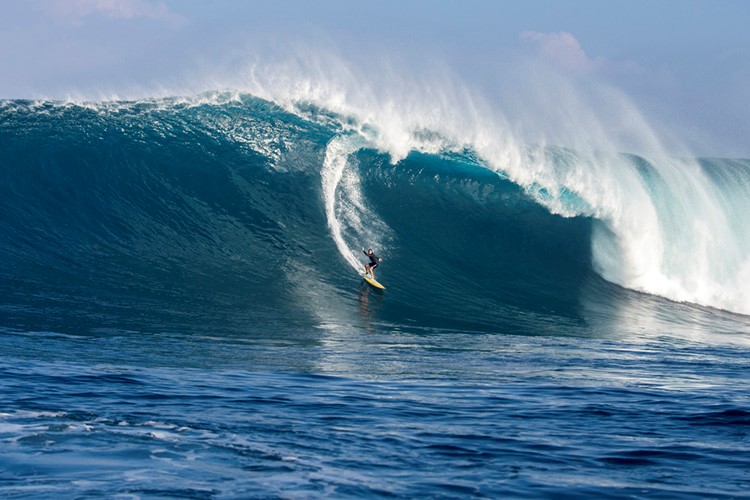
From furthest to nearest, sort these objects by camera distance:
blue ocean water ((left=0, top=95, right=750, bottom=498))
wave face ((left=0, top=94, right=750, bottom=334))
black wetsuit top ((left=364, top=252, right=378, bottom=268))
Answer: black wetsuit top ((left=364, top=252, right=378, bottom=268))
wave face ((left=0, top=94, right=750, bottom=334))
blue ocean water ((left=0, top=95, right=750, bottom=498))

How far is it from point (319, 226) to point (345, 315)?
13.5 feet

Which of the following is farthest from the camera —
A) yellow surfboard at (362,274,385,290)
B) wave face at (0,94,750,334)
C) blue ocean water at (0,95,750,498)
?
yellow surfboard at (362,274,385,290)

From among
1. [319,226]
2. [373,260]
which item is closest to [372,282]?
[373,260]

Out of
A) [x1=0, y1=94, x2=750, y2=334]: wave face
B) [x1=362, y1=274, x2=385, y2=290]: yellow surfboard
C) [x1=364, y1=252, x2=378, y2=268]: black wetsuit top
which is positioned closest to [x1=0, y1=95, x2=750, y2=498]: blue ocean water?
[x1=0, y1=94, x2=750, y2=334]: wave face

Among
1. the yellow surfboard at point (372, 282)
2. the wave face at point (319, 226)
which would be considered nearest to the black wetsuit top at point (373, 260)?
the yellow surfboard at point (372, 282)

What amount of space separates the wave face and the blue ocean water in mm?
63

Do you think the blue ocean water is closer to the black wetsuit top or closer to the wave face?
the wave face

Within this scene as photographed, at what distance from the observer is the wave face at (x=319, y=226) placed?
1341 cm

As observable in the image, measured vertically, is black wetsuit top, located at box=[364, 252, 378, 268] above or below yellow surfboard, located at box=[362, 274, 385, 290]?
above

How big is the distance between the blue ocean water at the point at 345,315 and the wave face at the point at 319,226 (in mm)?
63

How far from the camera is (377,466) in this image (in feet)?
17.9

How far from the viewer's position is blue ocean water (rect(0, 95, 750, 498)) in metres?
5.56

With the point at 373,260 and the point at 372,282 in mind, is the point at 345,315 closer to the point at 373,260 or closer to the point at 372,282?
the point at 372,282

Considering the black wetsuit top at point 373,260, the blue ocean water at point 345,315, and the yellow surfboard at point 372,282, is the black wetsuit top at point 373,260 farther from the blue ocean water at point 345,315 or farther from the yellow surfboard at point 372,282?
the blue ocean water at point 345,315
